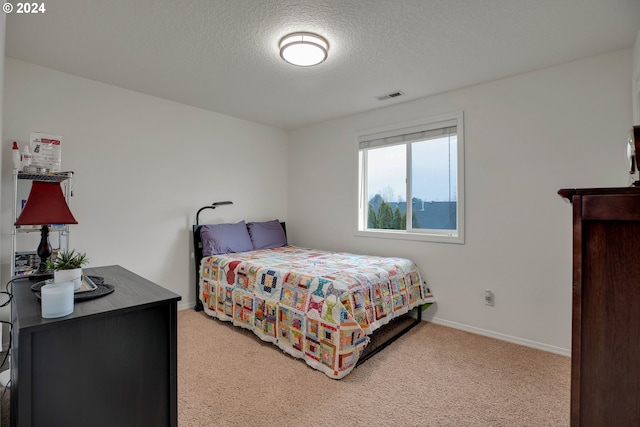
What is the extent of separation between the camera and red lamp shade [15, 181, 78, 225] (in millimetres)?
1419

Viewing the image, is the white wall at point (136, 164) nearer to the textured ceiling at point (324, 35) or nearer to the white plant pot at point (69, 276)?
the textured ceiling at point (324, 35)

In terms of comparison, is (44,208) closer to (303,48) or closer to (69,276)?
(69,276)

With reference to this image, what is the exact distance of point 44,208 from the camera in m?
1.45

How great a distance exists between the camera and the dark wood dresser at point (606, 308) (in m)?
0.84

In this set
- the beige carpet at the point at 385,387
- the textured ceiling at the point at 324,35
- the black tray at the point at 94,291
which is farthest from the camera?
the textured ceiling at the point at 324,35

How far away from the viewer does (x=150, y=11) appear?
193 cm

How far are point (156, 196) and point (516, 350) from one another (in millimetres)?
3771

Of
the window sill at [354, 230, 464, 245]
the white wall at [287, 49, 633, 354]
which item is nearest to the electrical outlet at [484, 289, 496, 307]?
the white wall at [287, 49, 633, 354]

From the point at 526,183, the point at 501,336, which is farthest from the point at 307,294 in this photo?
the point at 526,183

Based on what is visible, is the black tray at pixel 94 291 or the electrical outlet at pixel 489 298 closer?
the black tray at pixel 94 291

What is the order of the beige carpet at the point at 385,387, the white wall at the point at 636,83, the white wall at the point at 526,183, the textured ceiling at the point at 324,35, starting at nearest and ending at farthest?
the beige carpet at the point at 385,387 → the textured ceiling at the point at 324,35 → the white wall at the point at 636,83 → the white wall at the point at 526,183

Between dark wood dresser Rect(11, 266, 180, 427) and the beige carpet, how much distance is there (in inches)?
22.8

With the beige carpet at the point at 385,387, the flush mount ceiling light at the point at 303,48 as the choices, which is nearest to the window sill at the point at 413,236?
the beige carpet at the point at 385,387

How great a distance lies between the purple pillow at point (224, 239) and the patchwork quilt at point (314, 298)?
0.15 meters
